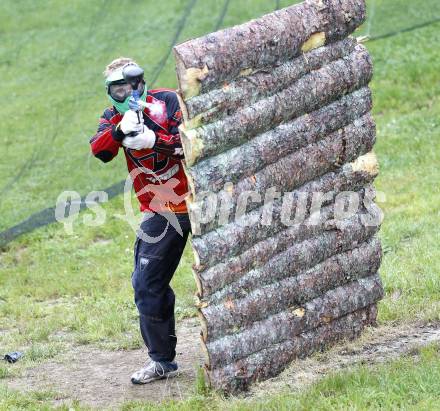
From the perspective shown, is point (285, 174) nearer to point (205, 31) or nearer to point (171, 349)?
point (171, 349)

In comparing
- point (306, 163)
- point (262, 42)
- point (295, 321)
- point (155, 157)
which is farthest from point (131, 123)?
point (295, 321)

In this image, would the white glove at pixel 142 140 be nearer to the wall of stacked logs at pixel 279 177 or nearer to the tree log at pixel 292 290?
the wall of stacked logs at pixel 279 177

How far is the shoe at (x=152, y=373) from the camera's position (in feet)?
20.6

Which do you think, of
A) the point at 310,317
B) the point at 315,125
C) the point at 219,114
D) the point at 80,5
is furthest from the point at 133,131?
the point at 80,5

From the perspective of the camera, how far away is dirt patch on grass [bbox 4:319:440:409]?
597 cm

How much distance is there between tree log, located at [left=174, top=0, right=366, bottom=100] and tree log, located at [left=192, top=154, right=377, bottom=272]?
87 centimetres

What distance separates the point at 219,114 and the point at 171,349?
1.79m

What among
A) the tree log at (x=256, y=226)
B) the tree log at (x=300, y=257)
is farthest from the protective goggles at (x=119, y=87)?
the tree log at (x=300, y=257)

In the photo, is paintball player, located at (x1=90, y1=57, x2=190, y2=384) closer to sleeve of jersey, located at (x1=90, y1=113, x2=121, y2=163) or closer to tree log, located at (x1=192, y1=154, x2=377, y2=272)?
sleeve of jersey, located at (x1=90, y1=113, x2=121, y2=163)

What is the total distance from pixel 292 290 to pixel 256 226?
552 mm

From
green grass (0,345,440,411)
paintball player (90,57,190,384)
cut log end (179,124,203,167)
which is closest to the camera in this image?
green grass (0,345,440,411)

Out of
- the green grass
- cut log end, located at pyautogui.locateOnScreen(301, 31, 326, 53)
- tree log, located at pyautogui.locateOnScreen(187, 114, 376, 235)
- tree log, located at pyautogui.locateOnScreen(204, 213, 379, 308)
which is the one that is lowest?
the green grass

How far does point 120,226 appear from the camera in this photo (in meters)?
10.3

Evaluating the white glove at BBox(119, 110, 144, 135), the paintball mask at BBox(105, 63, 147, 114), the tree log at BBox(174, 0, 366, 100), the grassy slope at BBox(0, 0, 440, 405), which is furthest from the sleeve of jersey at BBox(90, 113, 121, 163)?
the grassy slope at BBox(0, 0, 440, 405)
